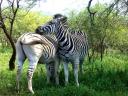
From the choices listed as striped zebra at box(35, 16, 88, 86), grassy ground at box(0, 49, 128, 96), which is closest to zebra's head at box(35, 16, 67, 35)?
striped zebra at box(35, 16, 88, 86)

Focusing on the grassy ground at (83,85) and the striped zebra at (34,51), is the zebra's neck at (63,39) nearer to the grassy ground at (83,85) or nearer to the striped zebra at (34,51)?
the striped zebra at (34,51)

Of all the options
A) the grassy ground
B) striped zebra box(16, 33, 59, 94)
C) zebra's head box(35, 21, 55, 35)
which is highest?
zebra's head box(35, 21, 55, 35)

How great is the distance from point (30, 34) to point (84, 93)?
244 centimetres

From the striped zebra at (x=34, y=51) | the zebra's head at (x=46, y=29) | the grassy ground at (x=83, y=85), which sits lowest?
the grassy ground at (x=83, y=85)

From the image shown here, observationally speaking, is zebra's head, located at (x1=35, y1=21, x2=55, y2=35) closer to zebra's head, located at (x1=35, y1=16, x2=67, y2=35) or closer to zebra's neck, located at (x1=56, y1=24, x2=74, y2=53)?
zebra's head, located at (x1=35, y1=16, x2=67, y2=35)

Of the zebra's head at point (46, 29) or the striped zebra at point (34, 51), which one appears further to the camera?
the zebra's head at point (46, 29)

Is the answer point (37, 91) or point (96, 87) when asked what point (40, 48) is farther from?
point (96, 87)

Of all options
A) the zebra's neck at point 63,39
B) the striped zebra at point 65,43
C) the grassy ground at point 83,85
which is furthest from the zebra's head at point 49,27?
the grassy ground at point 83,85

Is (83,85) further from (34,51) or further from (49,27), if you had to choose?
(49,27)

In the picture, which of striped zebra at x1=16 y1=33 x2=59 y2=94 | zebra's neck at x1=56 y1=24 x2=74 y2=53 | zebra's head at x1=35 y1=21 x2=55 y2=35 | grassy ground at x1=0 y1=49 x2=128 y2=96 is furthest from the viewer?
zebra's neck at x1=56 y1=24 x2=74 y2=53

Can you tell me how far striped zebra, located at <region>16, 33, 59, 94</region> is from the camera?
35.3 ft

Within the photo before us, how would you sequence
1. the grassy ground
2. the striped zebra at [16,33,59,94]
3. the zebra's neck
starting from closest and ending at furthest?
the grassy ground
the striped zebra at [16,33,59,94]
the zebra's neck

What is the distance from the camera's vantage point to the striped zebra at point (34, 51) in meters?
10.8

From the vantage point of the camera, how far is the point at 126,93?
10477 mm
